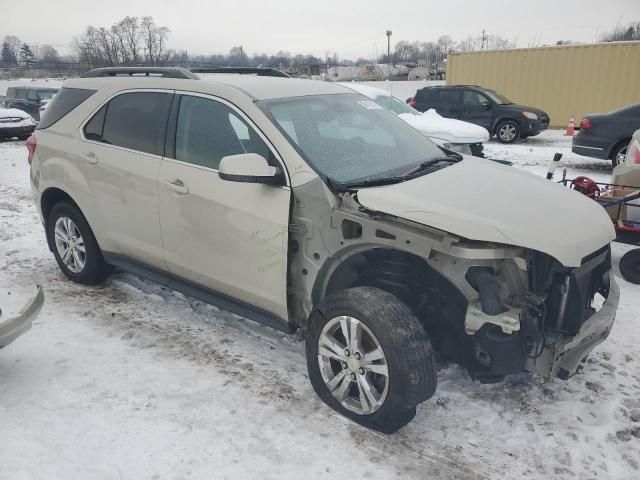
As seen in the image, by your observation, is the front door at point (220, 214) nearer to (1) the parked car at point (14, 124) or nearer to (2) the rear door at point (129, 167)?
(2) the rear door at point (129, 167)

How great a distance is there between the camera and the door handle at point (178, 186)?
3659 millimetres

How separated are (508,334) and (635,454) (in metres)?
0.96

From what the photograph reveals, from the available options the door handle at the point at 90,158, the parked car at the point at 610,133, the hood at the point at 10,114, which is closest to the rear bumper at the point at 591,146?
the parked car at the point at 610,133

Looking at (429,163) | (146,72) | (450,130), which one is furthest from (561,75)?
(146,72)

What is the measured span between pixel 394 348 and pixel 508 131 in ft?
45.5

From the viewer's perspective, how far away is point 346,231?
3.05 metres

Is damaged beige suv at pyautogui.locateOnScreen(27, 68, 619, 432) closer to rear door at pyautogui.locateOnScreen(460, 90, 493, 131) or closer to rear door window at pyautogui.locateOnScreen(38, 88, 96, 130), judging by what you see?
rear door window at pyautogui.locateOnScreen(38, 88, 96, 130)

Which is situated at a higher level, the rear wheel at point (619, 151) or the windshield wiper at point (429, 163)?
the windshield wiper at point (429, 163)

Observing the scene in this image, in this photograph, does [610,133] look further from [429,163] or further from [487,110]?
[429,163]

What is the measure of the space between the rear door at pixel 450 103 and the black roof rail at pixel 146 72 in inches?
498

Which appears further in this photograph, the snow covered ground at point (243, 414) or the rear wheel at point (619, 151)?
the rear wheel at point (619, 151)

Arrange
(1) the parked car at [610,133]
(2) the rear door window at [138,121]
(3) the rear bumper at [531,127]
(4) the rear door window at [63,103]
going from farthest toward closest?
(3) the rear bumper at [531,127]
(1) the parked car at [610,133]
(4) the rear door window at [63,103]
(2) the rear door window at [138,121]

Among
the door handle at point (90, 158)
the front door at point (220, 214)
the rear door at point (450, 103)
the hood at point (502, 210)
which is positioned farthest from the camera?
the rear door at point (450, 103)

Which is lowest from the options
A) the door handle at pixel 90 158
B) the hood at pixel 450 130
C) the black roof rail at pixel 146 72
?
the hood at pixel 450 130
